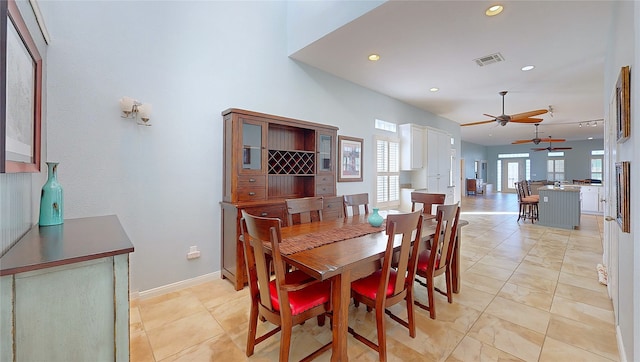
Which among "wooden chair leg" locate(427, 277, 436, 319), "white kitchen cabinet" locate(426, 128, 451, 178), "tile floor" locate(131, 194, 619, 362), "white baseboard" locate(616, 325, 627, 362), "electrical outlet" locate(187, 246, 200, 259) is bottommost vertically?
"tile floor" locate(131, 194, 619, 362)

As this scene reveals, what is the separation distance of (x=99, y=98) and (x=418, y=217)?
9.50ft

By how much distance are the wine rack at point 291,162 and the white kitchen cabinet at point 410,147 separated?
269 cm

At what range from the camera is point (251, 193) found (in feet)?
10.0

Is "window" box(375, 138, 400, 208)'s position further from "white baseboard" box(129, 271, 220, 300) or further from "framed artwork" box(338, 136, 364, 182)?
"white baseboard" box(129, 271, 220, 300)

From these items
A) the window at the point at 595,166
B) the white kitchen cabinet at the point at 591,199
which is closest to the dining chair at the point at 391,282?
the white kitchen cabinet at the point at 591,199

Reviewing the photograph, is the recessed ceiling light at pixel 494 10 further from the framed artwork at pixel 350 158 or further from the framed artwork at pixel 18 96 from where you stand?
the framed artwork at pixel 18 96

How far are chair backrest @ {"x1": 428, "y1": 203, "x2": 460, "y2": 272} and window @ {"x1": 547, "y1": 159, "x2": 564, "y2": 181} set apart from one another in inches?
620

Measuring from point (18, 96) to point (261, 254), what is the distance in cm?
144

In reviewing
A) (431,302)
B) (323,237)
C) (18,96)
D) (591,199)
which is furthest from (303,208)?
(591,199)

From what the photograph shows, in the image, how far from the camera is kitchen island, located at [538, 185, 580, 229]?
577cm

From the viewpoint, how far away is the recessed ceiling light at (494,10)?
2.51m

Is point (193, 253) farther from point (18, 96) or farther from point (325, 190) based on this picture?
point (18, 96)

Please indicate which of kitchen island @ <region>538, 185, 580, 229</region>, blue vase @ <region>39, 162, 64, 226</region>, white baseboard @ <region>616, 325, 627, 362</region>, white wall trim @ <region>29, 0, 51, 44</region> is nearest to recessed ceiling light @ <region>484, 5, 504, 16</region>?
white baseboard @ <region>616, 325, 627, 362</region>

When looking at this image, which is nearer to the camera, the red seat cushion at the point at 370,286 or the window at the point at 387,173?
the red seat cushion at the point at 370,286
